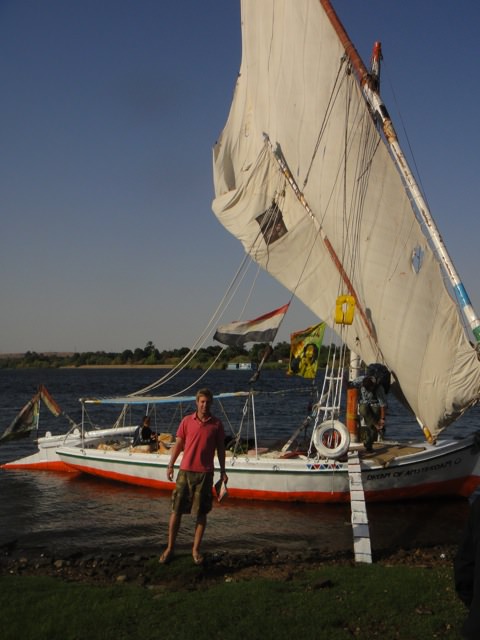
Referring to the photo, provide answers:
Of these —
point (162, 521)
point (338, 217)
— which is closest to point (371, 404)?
point (338, 217)

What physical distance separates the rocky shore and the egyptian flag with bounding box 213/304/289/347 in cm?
714

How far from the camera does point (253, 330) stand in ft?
58.3

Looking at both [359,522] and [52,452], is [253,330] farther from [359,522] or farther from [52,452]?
[52,452]

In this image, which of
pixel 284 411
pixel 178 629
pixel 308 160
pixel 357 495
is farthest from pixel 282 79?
pixel 284 411

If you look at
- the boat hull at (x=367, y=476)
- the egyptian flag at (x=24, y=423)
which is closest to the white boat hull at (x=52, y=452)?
the egyptian flag at (x=24, y=423)

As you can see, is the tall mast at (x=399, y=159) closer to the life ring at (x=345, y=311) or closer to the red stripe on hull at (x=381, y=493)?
the life ring at (x=345, y=311)

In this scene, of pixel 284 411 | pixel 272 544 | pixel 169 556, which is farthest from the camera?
pixel 284 411

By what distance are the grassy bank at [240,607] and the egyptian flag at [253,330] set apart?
30.4ft

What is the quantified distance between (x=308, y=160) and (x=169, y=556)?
1195 cm

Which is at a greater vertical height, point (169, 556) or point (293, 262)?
point (293, 262)

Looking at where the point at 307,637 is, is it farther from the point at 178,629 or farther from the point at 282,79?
the point at 282,79

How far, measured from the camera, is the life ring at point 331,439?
14948mm

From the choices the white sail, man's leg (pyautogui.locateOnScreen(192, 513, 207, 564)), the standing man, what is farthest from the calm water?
the standing man

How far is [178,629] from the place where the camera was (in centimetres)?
688
